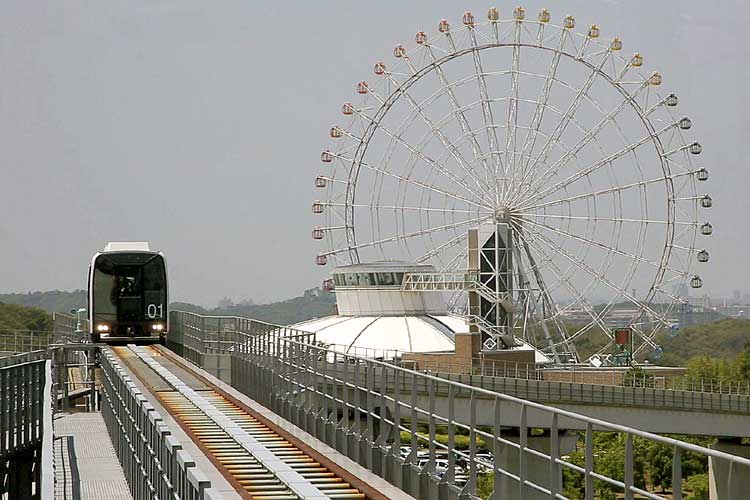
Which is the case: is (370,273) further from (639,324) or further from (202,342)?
(202,342)

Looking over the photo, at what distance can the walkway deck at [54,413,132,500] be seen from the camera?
22328 millimetres

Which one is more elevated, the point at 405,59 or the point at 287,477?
the point at 405,59

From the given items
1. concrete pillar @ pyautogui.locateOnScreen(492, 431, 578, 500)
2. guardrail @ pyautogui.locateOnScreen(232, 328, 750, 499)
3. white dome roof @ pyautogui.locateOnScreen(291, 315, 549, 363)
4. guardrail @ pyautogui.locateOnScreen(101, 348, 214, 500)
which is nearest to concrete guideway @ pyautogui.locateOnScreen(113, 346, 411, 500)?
guardrail @ pyautogui.locateOnScreen(232, 328, 750, 499)

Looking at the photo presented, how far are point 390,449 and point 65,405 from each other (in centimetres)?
3322

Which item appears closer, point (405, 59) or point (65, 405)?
point (65, 405)

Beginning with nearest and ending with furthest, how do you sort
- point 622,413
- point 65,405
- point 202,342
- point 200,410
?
point 200,410 → point 202,342 → point 65,405 → point 622,413

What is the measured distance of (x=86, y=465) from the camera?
26250 mm

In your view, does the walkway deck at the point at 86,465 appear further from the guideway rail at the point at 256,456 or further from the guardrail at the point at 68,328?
the guardrail at the point at 68,328

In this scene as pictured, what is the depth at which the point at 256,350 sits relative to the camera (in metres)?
31.7

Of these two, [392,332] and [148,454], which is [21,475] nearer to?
[148,454]

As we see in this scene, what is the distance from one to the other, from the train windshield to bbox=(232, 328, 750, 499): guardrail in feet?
59.4

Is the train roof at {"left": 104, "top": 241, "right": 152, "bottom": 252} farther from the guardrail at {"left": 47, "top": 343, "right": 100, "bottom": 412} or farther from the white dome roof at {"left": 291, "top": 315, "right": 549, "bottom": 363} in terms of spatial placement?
the white dome roof at {"left": 291, "top": 315, "right": 549, "bottom": 363}

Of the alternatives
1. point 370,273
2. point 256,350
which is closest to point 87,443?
point 256,350

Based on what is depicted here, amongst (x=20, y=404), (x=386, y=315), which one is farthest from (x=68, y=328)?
(x=386, y=315)
